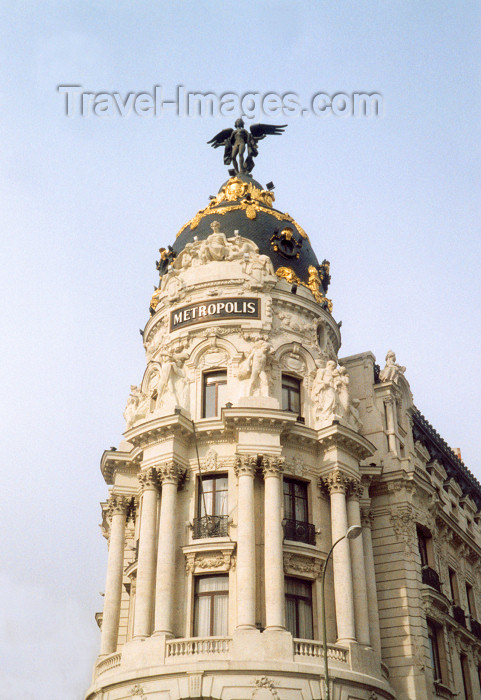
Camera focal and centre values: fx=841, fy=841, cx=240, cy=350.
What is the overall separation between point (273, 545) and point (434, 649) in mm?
12475

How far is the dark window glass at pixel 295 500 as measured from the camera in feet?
127

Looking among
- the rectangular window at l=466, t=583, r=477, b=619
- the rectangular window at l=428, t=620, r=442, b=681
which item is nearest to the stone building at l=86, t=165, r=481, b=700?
the rectangular window at l=428, t=620, r=442, b=681

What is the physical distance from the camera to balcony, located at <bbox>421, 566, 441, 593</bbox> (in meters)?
42.3

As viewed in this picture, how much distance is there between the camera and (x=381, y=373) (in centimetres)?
4762

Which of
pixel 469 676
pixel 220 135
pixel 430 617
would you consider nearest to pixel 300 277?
pixel 220 135

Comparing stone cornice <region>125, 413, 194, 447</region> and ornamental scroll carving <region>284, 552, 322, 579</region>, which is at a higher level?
stone cornice <region>125, 413, 194, 447</region>

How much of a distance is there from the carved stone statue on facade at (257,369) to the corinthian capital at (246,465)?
11.4ft

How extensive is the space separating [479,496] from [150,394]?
29.1 m

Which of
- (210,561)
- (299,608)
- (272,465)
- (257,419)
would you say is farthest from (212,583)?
(257,419)

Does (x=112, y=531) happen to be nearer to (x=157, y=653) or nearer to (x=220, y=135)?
(x=157, y=653)

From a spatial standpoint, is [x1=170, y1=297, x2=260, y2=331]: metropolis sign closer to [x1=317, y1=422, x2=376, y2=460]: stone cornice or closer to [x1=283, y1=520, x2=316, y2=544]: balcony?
[x1=317, y1=422, x2=376, y2=460]: stone cornice

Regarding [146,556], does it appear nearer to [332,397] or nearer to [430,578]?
[332,397]

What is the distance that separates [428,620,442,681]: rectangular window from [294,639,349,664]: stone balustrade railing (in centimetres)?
803

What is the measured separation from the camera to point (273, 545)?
3556 centimetres
